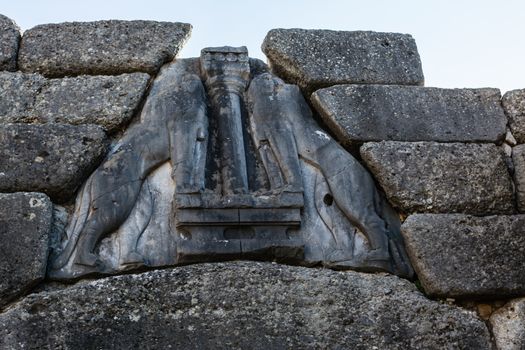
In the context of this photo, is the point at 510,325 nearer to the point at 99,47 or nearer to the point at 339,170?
the point at 339,170

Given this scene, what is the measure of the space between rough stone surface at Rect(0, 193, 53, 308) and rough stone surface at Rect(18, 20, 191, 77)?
102 centimetres

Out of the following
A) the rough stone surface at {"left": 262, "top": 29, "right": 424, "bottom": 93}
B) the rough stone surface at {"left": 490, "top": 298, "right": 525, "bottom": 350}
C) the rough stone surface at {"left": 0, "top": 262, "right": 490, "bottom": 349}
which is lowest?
the rough stone surface at {"left": 490, "top": 298, "right": 525, "bottom": 350}

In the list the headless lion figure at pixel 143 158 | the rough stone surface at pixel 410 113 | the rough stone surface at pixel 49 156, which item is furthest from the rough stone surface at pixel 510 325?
the rough stone surface at pixel 49 156

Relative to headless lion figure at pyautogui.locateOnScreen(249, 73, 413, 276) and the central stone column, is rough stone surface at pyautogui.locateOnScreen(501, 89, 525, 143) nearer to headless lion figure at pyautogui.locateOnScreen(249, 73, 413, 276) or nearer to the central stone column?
headless lion figure at pyautogui.locateOnScreen(249, 73, 413, 276)

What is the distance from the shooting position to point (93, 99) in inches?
218

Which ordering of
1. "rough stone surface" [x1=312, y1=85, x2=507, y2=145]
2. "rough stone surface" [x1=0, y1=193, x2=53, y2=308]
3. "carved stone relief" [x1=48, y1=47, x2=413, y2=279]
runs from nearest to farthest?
1. "rough stone surface" [x1=0, y1=193, x2=53, y2=308]
2. "carved stone relief" [x1=48, y1=47, x2=413, y2=279]
3. "rough stone surface" [x1=312, y1=85, x2=507, y2=145]

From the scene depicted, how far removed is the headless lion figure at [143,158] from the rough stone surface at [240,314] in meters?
0.28

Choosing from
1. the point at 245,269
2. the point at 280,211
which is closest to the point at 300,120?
the point at 280,211

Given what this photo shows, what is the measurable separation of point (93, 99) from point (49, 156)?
19.2 inches

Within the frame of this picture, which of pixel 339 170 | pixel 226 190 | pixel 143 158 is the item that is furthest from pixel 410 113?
pixel 143 158

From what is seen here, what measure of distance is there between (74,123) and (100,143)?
9.6 inches

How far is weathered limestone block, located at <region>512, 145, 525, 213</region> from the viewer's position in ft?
17.9

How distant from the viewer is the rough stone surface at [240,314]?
15.2ft

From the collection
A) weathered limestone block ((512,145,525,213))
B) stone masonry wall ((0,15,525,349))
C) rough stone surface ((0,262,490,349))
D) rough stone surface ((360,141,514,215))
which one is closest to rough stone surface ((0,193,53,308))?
stone masonry wall ((0,15,525,349))
